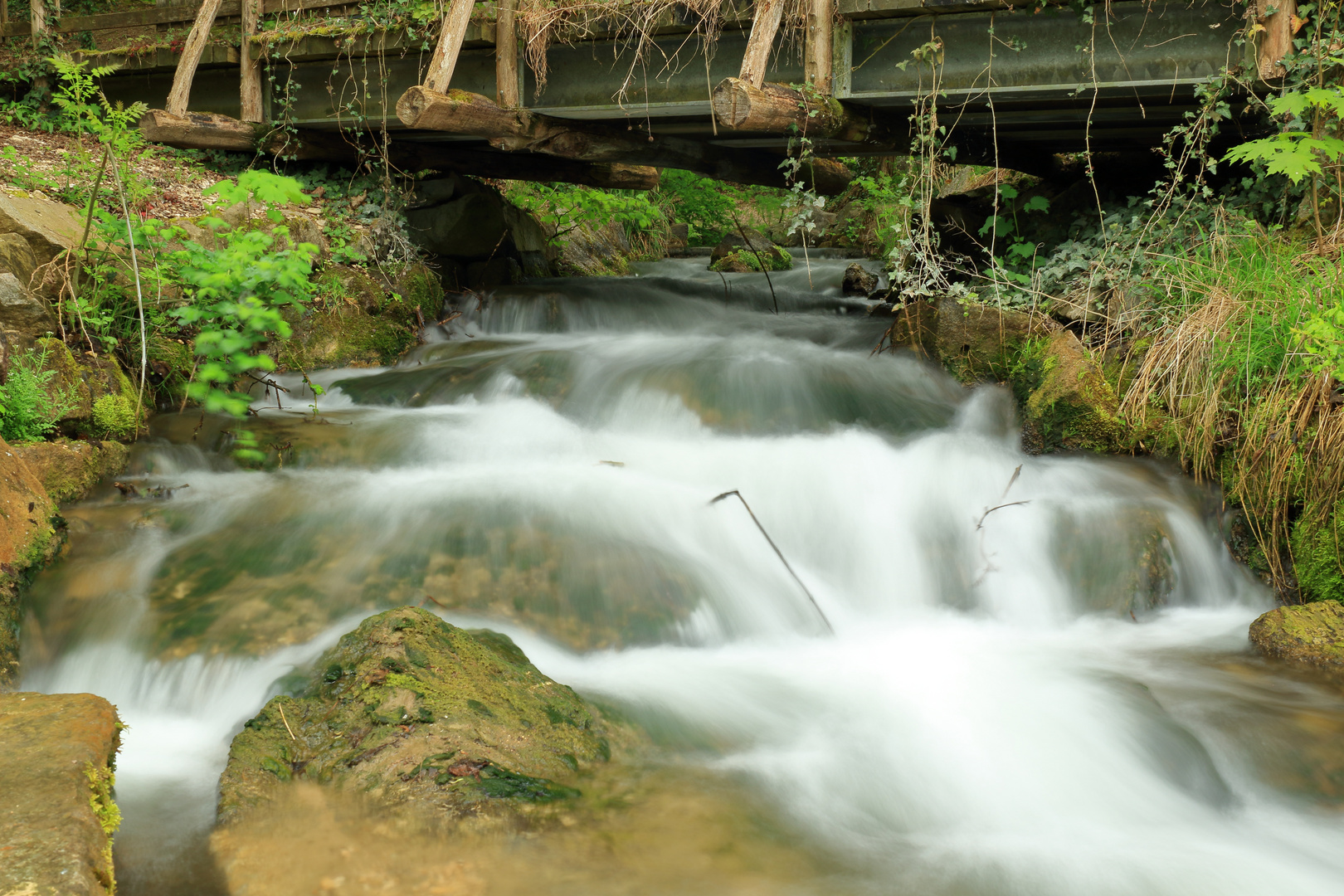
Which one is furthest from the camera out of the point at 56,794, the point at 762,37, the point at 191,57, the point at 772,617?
the point at 191,57

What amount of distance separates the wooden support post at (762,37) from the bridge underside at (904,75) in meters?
0.51

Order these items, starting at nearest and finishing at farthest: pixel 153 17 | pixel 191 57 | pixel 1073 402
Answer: pixel 1073 402, pixel 191 57, pixel 153 17

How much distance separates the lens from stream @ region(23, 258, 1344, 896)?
2873 millimetres

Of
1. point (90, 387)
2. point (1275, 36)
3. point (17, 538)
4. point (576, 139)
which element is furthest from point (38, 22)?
point (1275, 36)

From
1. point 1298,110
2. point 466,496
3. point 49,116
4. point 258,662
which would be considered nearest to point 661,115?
point 466,496

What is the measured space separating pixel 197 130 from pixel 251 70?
821mm

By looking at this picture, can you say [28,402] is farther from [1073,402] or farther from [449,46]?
[1073,402]

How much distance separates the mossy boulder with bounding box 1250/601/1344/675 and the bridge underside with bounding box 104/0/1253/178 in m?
3.11

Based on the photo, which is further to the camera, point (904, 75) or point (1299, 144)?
point (904, 75)

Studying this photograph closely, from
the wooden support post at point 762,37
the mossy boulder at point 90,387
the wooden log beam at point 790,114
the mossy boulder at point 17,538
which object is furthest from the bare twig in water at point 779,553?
the mossy boulder at point 90,387

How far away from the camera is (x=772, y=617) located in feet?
A: 14.6

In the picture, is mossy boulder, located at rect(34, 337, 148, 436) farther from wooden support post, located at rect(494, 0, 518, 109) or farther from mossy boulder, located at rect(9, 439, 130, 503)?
wooden support post, located at rect(494, 0, 518, 109)

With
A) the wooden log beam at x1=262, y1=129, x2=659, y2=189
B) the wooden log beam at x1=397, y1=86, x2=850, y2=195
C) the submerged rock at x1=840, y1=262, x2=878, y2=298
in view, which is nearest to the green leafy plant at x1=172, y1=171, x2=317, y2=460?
the wooden log beam at x1=397, y1=86, x2=850, y2=195

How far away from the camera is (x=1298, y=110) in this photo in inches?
187
